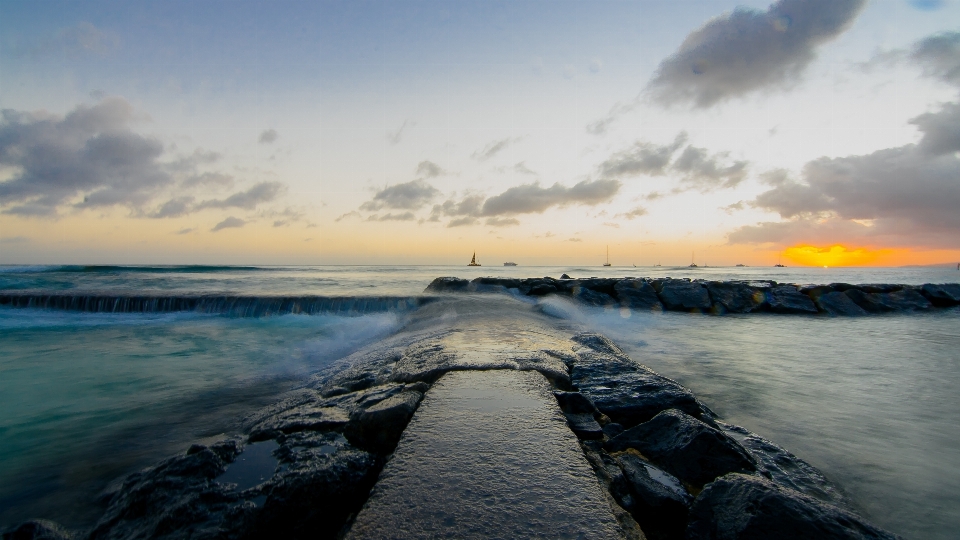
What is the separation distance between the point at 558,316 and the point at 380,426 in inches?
304

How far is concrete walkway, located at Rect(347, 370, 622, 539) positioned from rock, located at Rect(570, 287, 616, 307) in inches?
452

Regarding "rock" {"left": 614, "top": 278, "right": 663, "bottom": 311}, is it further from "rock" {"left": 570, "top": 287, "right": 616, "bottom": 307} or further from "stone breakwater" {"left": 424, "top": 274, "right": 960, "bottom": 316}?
"rock" {"left": 570, "top": 287, "right": 616, "bottom": 307}

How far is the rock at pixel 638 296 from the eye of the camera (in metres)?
13.7

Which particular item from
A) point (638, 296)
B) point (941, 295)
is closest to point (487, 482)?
point (638, 296)

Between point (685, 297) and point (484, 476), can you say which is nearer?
point (484, 476)

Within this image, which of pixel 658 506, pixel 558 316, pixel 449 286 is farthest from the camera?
pixel 449 286

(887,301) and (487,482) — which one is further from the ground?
(887,301)

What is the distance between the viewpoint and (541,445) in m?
1.94

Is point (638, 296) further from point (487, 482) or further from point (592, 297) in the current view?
point (487, 482)

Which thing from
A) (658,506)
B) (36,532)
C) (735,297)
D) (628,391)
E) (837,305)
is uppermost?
(735,297)

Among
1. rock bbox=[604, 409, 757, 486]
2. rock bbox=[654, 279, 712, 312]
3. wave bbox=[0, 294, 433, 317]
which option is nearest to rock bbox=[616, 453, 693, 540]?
rock bbox=[604, 409, 757, 486]

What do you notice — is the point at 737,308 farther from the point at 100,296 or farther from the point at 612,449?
the point at 100,296

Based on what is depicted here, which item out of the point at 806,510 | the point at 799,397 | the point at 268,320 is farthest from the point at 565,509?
the point at 268,320

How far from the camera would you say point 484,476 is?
1.67 m
